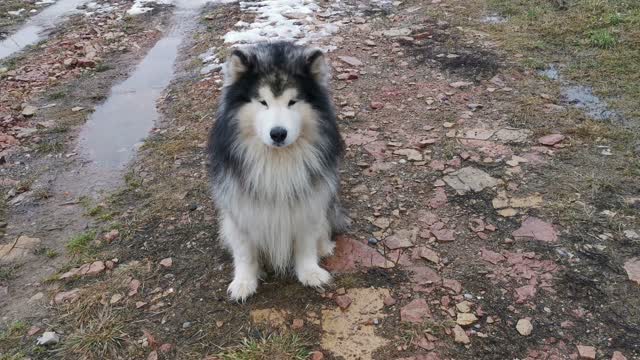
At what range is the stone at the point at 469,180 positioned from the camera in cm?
420

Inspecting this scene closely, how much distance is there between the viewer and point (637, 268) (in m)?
3.28

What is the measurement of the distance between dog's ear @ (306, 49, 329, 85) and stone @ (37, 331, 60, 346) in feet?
7.44

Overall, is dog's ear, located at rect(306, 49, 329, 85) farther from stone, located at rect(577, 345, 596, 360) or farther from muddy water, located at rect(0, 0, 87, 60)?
muddy water, located at rect(0, 0, 87, 60)

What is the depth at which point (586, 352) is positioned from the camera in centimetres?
278

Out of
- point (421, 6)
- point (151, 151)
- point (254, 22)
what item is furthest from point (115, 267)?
point (421, 6)

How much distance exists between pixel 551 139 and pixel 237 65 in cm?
329

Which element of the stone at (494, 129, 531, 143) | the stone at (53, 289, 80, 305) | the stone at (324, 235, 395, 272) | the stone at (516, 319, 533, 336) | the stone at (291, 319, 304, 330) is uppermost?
the stone at (494, 129, 531, 143)

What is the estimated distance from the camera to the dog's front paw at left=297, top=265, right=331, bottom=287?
130 inches

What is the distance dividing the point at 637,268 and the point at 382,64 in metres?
4.05

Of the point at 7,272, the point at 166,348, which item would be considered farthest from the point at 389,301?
the point at 7,272

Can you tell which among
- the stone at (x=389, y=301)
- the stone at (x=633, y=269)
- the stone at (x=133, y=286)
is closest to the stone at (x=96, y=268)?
the stone at (x=133, y=286)

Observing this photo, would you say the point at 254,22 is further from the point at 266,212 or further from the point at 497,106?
the point at 266,212

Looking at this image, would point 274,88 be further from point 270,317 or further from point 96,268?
point 96,268

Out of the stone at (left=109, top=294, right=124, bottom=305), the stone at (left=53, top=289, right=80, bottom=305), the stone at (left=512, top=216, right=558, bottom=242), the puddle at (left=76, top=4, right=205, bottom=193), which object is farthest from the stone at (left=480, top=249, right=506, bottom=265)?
the puddle at (left=76, top=4, right=205, bottom=193)
